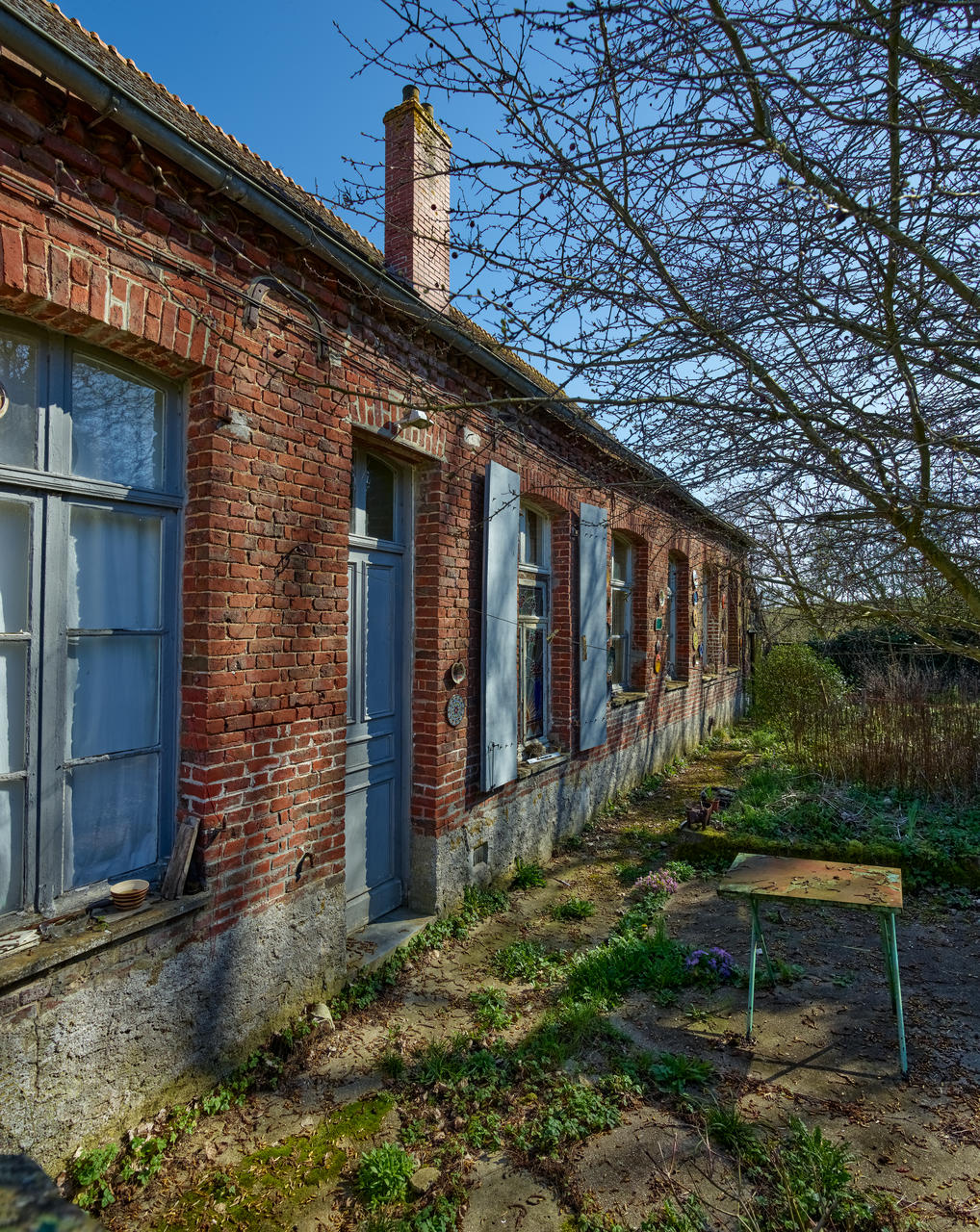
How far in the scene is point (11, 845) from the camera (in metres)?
2.64

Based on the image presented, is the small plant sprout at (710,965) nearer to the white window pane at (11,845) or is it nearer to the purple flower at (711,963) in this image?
the purple flower at (711,963)

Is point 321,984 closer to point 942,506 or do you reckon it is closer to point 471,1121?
point 471,1121

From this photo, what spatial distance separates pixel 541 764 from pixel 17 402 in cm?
474

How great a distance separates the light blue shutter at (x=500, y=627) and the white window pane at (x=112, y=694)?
2565 millimetres

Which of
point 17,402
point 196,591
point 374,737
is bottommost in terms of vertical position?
point 374,737

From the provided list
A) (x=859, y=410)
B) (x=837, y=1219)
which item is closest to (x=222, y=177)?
(x=859, y=410)

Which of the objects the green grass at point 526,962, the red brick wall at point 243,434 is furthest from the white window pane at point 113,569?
the green grass at point 526,962

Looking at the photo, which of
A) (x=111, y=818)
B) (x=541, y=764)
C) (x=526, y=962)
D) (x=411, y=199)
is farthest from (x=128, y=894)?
(x=411, y=199)

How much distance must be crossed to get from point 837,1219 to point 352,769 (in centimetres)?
311

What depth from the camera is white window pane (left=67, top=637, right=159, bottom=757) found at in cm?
286

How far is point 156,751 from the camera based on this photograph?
10.4 ft

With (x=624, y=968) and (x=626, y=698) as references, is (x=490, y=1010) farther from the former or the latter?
(x=626, y=698)

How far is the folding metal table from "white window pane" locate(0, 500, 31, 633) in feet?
11.1

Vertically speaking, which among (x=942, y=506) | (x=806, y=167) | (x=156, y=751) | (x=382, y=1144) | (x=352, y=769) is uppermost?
(x=806, y=167)
